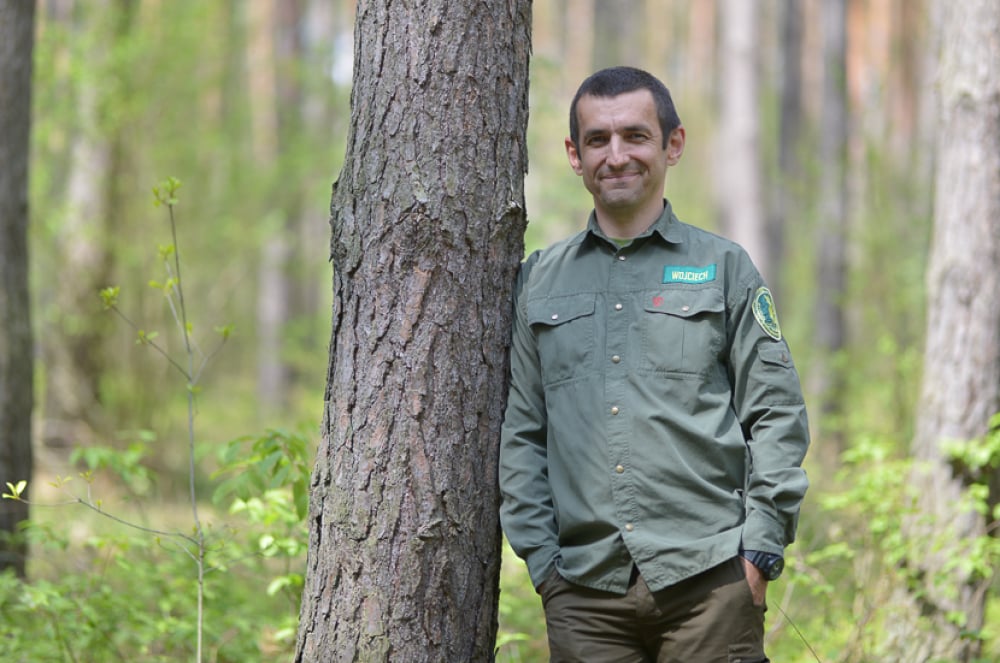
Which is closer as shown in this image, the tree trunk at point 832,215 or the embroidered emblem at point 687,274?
the embroidered emblem at point 687,274

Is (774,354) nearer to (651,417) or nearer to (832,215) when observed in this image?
(651,417)

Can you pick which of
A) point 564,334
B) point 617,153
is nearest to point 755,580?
point 564,334

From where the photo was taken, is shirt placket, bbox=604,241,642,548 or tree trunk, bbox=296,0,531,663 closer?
shirt placket, bbox=604,241,642,548

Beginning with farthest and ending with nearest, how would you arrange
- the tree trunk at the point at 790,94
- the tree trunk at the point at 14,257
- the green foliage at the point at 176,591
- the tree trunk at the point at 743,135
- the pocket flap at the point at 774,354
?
the tree trunk at the point at 790,94 < the tree trunk at the point at 743,135 < the tree trunk at the point at 14,257 < the green foliage at the point at 176,591 < the pocket flap at the point at 774,354

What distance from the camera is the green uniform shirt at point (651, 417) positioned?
2578 millimetres

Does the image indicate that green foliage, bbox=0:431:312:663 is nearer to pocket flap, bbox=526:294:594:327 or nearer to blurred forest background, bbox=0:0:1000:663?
blurred forest background, bbox=0:0:1000:663

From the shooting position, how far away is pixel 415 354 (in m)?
2.81

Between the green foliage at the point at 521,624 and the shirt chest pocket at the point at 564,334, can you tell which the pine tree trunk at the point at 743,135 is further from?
the shirt chest pocket at the point at 564,334

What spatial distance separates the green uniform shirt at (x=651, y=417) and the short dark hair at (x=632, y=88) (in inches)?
12.0

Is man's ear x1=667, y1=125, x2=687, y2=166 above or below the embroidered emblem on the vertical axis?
above

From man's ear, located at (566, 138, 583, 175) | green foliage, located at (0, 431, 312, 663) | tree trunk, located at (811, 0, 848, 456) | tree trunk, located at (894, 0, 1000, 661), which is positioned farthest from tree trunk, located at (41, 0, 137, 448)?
tree trunk, located at (811, 0, 848, 456)

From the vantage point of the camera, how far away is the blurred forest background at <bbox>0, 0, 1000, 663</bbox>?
414 cm

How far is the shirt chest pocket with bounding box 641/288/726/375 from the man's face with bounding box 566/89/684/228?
0.35 m

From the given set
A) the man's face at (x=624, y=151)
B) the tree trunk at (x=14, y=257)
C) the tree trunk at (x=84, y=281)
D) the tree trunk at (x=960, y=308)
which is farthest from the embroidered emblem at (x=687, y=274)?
the tree trunk at (x=84, y=281)
